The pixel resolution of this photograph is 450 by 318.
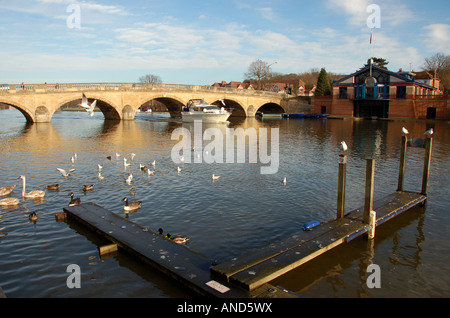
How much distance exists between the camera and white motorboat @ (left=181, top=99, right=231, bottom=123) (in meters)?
56.7

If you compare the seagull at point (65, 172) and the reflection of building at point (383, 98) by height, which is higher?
the reflection of building at point (383, 98)

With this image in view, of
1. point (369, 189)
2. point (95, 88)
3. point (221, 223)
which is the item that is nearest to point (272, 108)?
point (95, 88)

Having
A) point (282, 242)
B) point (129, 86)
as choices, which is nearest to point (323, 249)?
point (282, 242)

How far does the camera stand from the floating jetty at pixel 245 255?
Answer: 7.61 meters

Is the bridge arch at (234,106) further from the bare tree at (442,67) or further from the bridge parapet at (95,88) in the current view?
the bare tree at (442,67)

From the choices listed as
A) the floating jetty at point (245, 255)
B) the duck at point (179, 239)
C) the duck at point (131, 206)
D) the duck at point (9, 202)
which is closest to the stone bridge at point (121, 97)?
the duck at point (9, 202)

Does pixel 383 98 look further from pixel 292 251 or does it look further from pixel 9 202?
pixel 9 202

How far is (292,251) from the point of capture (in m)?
9.03

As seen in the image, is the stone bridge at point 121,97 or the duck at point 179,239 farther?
the stone bridge at point 121,97

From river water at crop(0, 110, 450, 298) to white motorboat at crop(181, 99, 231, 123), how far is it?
110ft

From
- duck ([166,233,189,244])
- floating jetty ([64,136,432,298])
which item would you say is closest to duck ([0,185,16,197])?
floating jetty ([64,136,432,298])

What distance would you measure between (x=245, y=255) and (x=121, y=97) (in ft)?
173

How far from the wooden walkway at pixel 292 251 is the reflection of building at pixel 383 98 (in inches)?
2272

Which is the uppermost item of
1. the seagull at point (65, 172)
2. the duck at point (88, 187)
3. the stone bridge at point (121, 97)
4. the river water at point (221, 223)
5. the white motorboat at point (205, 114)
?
the stone bridge at point (121, 97)
